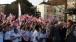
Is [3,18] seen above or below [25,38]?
above

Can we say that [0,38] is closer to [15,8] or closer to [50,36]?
[50,36]

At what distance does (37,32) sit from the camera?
17359mm

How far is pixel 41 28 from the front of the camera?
1762cm

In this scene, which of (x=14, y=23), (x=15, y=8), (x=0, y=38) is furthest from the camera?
(x=15, y=8)

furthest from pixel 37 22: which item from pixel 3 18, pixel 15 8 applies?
pixel 15 8

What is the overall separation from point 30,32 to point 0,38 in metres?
1.99

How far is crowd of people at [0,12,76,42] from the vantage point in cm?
1622

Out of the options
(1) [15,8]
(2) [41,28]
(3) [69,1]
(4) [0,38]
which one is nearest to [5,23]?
(4) [0,38]

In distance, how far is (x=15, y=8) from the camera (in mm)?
73812

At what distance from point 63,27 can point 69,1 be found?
3698 centimetres

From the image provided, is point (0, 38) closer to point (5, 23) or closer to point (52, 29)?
point (5, 23)

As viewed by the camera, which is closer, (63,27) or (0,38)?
(0,38)

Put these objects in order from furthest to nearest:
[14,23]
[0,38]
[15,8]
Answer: [15,8]
[14,23]
[0,38]

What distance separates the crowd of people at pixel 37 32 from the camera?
16.2 metres
